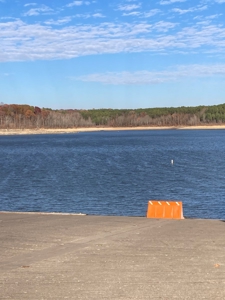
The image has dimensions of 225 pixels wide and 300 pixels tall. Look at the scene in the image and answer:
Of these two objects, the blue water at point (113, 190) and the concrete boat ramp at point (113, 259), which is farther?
the blue water at point (113, 190)

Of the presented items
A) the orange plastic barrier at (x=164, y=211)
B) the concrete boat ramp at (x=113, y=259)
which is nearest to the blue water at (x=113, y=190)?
the orange plastic barrier at (x=164, y=211)

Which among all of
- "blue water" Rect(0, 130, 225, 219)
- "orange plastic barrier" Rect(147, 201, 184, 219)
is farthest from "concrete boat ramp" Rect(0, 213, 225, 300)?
"blue water" Rect(0, 130, 225, 219)

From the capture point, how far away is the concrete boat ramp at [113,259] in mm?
7414

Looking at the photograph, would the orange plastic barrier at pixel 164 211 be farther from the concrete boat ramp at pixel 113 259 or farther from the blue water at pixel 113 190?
the blue water at pixel 113 190

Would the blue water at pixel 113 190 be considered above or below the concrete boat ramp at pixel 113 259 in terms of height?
below

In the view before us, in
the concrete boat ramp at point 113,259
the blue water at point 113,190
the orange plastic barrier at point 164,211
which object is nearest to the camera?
the concrete boat ramp at point 113,259

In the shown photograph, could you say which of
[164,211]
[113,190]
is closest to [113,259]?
[164,211]

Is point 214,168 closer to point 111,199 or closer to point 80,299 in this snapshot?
point 111,199

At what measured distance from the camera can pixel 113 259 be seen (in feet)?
30.6

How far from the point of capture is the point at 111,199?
1093 inches

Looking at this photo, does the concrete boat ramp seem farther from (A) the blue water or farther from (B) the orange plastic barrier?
(A) the blue water

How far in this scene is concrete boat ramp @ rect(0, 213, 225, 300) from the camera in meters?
7.41

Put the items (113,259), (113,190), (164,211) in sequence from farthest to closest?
(113,190) < (164,211) < (113,259)

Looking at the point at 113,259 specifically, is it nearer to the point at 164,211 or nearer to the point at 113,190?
the point at 164,211
